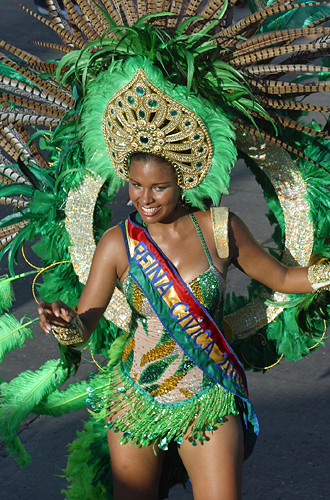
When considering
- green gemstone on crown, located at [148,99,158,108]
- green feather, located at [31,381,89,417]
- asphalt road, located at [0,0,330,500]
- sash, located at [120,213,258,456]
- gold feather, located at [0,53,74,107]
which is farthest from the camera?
asphalt road, located at [0,0,330,500]

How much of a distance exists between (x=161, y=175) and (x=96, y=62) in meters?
0.41

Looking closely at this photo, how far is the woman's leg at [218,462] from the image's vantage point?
195 centimetres

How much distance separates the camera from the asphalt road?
10.3 ft

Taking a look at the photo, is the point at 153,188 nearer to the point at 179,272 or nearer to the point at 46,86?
the point at 179,272

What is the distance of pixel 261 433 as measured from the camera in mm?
3469

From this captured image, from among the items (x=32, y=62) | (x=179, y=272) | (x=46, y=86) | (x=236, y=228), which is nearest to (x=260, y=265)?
(x=236, y=228)

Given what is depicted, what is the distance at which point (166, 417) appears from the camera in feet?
7.00

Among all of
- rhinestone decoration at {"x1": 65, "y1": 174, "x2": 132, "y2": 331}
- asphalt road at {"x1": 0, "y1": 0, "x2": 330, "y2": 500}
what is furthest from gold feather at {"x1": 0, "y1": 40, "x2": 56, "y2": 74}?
asphalt road at {"x1": 0, "y1": 0, "x2": 330, "y2": 500}

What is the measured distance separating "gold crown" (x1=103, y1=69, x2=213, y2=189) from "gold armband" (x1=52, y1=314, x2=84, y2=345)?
1.62ft

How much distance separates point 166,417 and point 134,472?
185 millimetres

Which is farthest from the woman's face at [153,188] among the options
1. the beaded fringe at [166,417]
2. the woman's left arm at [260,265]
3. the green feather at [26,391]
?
the green feather at [26,391]

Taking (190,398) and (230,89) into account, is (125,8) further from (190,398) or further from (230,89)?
(190,398)

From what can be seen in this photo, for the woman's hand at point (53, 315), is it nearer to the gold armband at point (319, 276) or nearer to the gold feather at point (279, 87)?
the gold armband at point (319, 276)

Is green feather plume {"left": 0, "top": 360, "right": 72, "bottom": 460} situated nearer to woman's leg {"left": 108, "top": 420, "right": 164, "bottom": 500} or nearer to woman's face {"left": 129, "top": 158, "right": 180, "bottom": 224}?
woman's leg {"left": 108, "top": 420, "right": 164, "bottom": 500}
